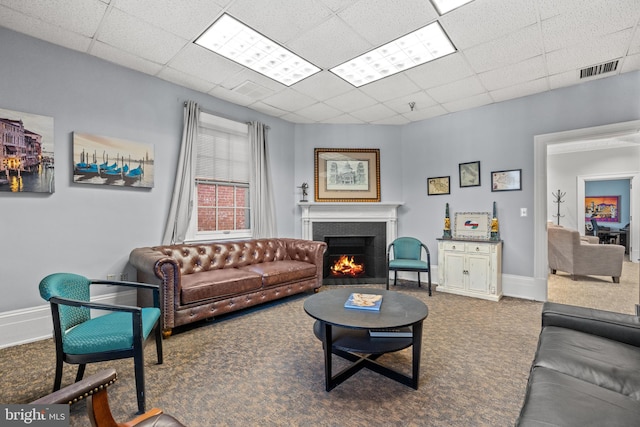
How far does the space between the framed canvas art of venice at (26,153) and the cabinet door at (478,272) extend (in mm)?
5151

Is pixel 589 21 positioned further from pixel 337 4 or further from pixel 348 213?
pixel 348 213

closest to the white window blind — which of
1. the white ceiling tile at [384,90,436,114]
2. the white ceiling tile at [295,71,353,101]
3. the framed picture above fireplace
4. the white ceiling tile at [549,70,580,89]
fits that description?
the white ceiling tile at [295,71,353,101]

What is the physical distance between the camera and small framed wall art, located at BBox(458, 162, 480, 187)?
4602 millimetres

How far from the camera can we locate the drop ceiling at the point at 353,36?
239 centimetres

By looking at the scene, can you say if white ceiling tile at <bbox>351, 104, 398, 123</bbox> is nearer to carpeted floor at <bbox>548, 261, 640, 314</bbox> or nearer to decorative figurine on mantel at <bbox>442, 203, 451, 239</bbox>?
decorative figurine on mantel at <bbox>442, 203, 451, 239</bbox>

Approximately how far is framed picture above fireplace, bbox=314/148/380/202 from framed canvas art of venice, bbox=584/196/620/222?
333 inches

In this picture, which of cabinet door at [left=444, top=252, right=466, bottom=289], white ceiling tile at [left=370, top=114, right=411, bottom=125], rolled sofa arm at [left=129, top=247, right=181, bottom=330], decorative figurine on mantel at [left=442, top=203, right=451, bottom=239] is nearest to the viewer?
rolled sofa arm at [left=129, top=247, right=181, bottom=330]

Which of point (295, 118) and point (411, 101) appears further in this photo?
point (295, 118)

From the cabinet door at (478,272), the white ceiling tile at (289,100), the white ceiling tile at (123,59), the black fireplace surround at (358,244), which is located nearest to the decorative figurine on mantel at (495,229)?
the cabinet door at (478,272)

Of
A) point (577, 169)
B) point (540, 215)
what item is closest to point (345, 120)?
point (540, 215)

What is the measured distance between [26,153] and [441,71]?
4396mm

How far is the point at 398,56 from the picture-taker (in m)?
3.15

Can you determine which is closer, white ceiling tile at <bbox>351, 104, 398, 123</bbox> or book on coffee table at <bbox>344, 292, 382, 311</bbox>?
book on coffee table at <bbox>344, 292, 382, 311</bbox>

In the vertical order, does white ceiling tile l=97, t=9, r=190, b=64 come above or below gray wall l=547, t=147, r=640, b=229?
above
